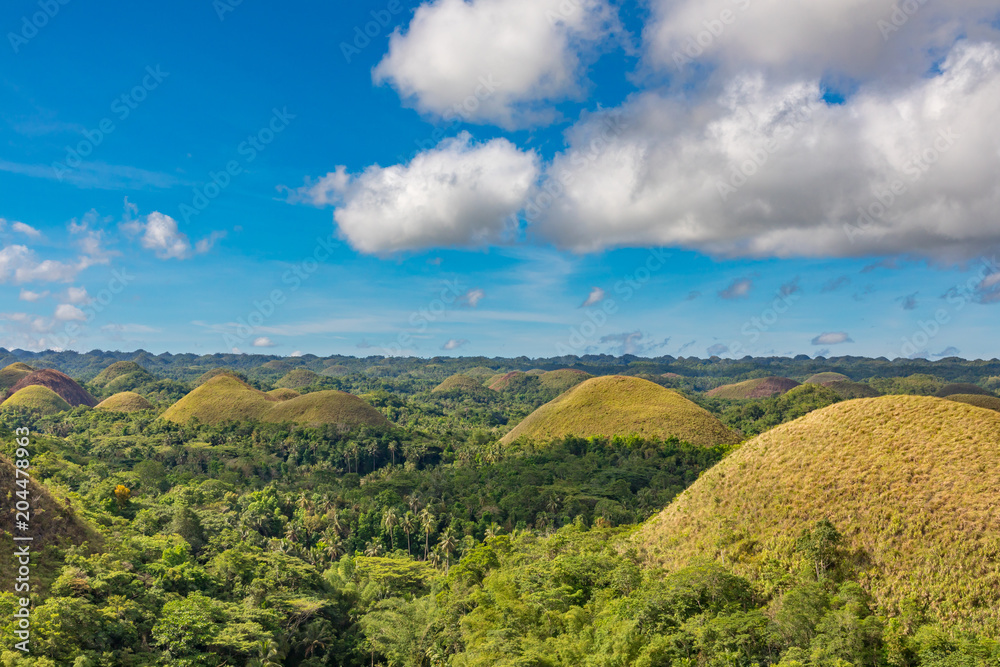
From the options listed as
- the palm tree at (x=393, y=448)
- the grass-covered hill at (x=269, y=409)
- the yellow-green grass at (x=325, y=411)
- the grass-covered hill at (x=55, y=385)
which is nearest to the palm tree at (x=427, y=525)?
the palm tree at (x=393, y=448)

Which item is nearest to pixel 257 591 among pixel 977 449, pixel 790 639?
pixel 790 639

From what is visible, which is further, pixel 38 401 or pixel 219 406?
pixel 38 401

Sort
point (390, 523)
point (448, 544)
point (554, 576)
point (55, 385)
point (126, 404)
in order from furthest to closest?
1. point (55, 385)
2. point (126, 404)
3. point (390, 523)
4. point (448, 544)
5. point (554, 576)

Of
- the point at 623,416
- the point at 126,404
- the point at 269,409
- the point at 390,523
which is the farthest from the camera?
the point at 126,404

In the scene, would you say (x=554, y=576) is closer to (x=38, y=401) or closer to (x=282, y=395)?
(x=282, y=395)

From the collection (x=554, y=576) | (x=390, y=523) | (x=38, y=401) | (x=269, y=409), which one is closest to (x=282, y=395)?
(x=269, y=409)

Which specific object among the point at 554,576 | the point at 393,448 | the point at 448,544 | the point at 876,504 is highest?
the point at 876,504

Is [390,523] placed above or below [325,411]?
below
